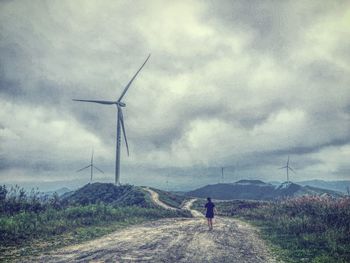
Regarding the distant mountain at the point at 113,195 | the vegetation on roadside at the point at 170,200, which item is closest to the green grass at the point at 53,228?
the distant mountain at the point at 113,195

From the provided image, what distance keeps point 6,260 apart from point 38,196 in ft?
68.9

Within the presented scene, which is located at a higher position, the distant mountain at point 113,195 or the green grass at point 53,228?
the distant mountain at point 113,195

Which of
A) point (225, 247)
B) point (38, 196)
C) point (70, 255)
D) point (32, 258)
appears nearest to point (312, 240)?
point (225, 247)

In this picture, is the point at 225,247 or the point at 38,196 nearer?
the point at 225,247

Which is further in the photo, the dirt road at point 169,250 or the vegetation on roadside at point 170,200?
the vegetation on roadside at point 170,200

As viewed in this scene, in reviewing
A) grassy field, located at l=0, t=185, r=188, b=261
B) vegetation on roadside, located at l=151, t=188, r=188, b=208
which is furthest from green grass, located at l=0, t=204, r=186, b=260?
vegetation on roadside, located at l=151, t=188, r=188, b=208

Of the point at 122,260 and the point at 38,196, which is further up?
the point at 38,196

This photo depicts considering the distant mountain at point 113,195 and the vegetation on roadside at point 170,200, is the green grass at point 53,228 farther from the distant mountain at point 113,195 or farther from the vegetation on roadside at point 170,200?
the vegetation on roadside at point 170,200

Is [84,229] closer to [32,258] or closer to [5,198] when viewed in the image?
[32,258]

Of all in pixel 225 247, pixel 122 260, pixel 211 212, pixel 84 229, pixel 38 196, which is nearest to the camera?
pixel 122 260

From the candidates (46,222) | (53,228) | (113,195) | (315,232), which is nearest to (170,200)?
(113,195)

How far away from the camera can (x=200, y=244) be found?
19047 mm

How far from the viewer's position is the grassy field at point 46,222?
18.9 m

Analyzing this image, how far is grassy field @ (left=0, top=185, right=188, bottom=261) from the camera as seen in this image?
744 inches
